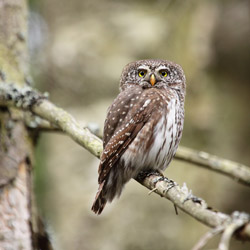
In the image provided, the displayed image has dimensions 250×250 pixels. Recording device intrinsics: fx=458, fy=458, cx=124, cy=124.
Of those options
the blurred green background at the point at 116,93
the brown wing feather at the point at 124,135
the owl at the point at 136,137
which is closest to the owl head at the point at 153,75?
the owl at the point at 136,137

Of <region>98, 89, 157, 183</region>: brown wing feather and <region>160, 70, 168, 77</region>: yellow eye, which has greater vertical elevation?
<region>160, 70, 168, 77</region>: yellow eye

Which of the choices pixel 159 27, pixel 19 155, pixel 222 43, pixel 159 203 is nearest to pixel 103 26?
pixel 159 27

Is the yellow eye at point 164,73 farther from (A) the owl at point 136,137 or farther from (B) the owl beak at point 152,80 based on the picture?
(A) the owl at point 136,137

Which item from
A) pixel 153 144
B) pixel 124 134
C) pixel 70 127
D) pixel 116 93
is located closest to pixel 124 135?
pixel 124 134

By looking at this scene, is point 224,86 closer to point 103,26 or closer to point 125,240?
point 103,26

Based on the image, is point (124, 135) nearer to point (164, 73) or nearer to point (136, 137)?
point (136, 137)

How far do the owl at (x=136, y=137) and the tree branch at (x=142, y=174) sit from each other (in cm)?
17

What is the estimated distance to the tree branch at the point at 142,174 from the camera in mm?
1713

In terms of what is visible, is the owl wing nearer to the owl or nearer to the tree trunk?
the owl

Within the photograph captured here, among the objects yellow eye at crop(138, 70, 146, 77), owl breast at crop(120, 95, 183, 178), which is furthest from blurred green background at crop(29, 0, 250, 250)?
owl breast at crop(120, 95, 183, 178)

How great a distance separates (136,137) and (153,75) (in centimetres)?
68

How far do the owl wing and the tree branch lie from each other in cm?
20

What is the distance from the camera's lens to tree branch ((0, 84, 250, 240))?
1713mm

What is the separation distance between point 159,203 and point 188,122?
1.09 meters
